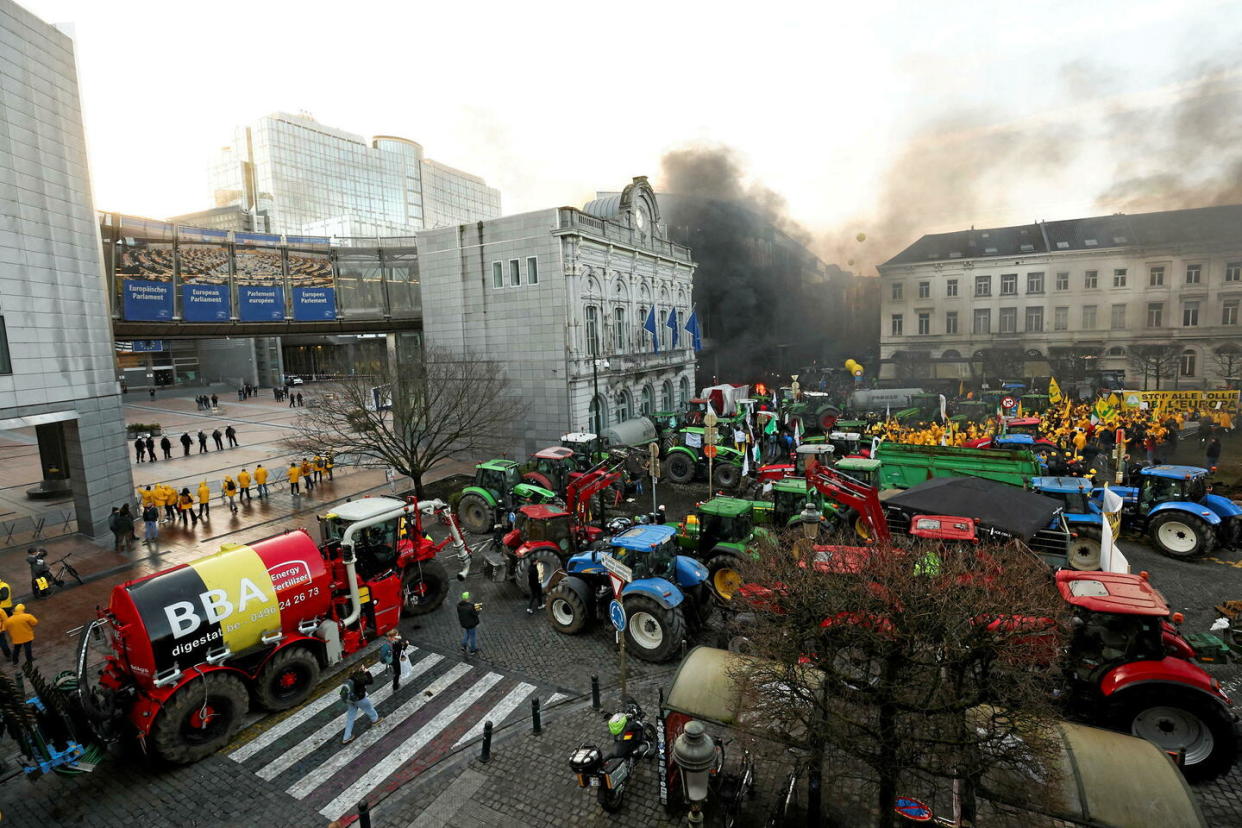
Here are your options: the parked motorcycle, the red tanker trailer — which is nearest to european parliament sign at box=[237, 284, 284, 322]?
the red tanker trailer

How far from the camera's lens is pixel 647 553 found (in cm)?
1101

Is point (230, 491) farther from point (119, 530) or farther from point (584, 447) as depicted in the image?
point (584, 447)

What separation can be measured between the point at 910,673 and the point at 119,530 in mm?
21979

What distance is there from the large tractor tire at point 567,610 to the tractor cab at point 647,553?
1297mm

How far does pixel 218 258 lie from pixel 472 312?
12.1m

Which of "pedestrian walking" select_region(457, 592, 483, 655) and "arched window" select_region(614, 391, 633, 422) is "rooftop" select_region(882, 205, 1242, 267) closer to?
"arched window" select_region(614, 391, 633, 422)

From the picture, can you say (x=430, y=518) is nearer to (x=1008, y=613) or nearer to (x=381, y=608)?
(x=381, y=608)

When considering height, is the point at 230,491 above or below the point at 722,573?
above

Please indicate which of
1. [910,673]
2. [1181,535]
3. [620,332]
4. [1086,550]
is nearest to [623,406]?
[620,332]

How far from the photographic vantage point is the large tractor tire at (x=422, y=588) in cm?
1295

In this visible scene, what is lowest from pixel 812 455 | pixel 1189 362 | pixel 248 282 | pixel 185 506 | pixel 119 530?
pixel 119 530

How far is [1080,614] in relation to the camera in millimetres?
8156

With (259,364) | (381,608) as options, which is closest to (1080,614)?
(381,608)

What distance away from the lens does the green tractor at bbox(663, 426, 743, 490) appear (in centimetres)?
2262
